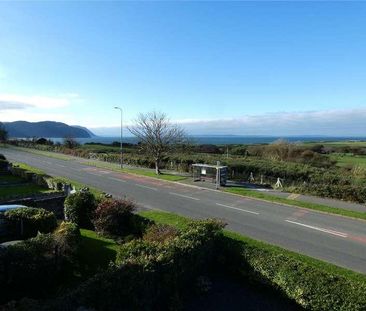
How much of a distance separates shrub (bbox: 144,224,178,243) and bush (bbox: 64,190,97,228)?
4263 millimetres

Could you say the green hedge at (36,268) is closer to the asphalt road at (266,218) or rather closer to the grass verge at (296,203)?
the asphalt road at (266,218)

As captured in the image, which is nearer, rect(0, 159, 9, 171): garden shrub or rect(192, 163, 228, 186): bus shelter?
rect(192, 163, 228, 186): bus shelter

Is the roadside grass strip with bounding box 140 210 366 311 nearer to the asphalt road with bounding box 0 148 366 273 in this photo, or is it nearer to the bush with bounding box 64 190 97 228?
the asphalt road with bounding box 0 148 366 273

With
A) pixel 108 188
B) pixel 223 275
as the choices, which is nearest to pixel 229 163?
pixel 108 188

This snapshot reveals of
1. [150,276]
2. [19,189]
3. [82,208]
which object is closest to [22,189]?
[19,189]

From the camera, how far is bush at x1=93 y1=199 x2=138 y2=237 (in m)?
16.3

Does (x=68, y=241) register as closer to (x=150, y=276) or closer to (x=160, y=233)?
(x=160, y=233)

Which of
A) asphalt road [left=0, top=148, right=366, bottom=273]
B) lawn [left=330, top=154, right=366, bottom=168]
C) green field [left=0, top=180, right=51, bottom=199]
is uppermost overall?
lawn [left=330, top=154, right=366, bottom=168]

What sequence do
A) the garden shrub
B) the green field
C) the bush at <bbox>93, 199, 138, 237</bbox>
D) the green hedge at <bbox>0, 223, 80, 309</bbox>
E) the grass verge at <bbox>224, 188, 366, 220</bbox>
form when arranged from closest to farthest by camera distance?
the green hedge at <bbox>0, 223, 80, 309</bbox>
the bush at <bbox>93, 199, 138, 237</bbox>
the grass verge at <bbox>224, 188, 366, 220</bbox>
the green field
the garden shrub

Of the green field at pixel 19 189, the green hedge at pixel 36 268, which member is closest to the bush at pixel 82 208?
the green hedge at pixel 36 268

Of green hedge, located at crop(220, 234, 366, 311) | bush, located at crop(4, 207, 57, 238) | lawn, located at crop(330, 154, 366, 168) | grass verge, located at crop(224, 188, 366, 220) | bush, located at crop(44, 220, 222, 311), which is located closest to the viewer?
bush, located at crop(44, 220, 222, 311)

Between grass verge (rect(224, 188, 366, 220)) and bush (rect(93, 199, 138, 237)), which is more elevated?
bush (rect(93, 199, 138, 237))

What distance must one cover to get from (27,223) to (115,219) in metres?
3.66

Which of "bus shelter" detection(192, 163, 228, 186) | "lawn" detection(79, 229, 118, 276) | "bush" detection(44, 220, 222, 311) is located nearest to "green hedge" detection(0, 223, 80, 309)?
"lawn" detection(79, 229, 118, 276)
